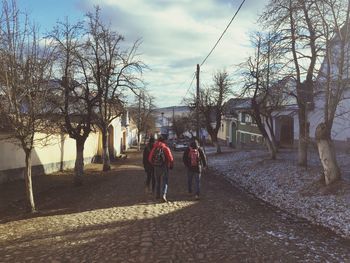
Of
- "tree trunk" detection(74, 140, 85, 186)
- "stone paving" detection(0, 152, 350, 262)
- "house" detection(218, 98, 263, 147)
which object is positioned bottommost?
"stone paving" detection(0, 152, 350, 262)

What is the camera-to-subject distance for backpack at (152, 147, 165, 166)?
12.7m

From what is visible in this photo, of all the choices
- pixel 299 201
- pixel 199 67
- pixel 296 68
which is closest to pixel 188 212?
pixel 299 201

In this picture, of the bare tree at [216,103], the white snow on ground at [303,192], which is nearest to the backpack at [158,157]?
the white snow on ground at [303,192]

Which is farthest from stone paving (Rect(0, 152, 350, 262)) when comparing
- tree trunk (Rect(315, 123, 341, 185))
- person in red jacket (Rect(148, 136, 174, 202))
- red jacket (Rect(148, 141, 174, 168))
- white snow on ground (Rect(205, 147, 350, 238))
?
tree trunk (Rect(315, 123, 341, 185))

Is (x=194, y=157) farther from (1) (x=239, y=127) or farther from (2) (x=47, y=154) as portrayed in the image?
(1) (x=239, y=127)

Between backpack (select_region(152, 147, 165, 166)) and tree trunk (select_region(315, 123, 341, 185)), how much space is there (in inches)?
175

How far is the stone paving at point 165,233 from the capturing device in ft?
23.1

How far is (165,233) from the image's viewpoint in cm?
844

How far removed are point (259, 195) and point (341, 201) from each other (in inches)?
147

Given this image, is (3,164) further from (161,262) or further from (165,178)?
(161,262)

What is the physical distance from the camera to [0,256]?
7402 mm

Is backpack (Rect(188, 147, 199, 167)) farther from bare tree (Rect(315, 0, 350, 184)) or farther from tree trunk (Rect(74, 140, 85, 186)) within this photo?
tree trunk (Rect(74, 140, 85, 186))

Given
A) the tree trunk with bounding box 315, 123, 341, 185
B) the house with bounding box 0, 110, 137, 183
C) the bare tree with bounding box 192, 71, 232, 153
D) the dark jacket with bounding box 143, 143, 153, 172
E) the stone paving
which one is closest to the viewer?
the stone paving

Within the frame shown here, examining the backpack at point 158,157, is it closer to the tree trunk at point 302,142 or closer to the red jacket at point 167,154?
the red jacket at point 167,154
